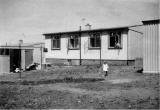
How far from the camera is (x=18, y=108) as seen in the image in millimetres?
8414

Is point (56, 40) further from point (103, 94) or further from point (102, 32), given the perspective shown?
point (103, 94)

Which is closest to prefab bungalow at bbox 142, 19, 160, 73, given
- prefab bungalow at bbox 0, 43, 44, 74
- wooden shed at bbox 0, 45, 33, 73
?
prefab bungalow at bbox 0, 43, 44, 74

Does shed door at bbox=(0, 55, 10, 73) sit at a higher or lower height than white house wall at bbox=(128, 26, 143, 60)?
lower

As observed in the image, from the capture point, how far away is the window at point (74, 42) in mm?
28047

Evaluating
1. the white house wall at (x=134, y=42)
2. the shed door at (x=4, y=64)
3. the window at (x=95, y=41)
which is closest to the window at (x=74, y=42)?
the window at (x=95, y=41)

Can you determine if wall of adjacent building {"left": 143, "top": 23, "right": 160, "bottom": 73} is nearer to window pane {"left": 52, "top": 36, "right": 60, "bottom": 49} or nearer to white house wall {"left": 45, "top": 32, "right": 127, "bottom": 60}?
white house wall {"left": 45, "top": 32, "right": 127, "bottom": 60}

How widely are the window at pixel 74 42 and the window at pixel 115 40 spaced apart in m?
4.38

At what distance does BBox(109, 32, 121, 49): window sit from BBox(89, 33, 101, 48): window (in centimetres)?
145

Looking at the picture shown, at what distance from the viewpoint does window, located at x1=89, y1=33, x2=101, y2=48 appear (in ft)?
85.6

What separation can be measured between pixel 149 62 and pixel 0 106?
10967mm

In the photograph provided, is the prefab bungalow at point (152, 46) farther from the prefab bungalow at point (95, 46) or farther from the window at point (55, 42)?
the window at point (55, 42)

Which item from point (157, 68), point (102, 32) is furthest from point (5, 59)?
point (157, 68)

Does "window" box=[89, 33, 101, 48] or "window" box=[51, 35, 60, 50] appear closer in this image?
"window" box=[89, 33, 101, 48]

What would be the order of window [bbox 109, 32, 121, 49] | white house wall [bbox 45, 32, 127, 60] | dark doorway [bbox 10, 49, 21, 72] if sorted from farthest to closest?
dark doorway [bbox 10, 49, 21, 72] < window [bbox 109, 32, 121, 49] < white house wall [bbox 45, 32, 127, 60]
